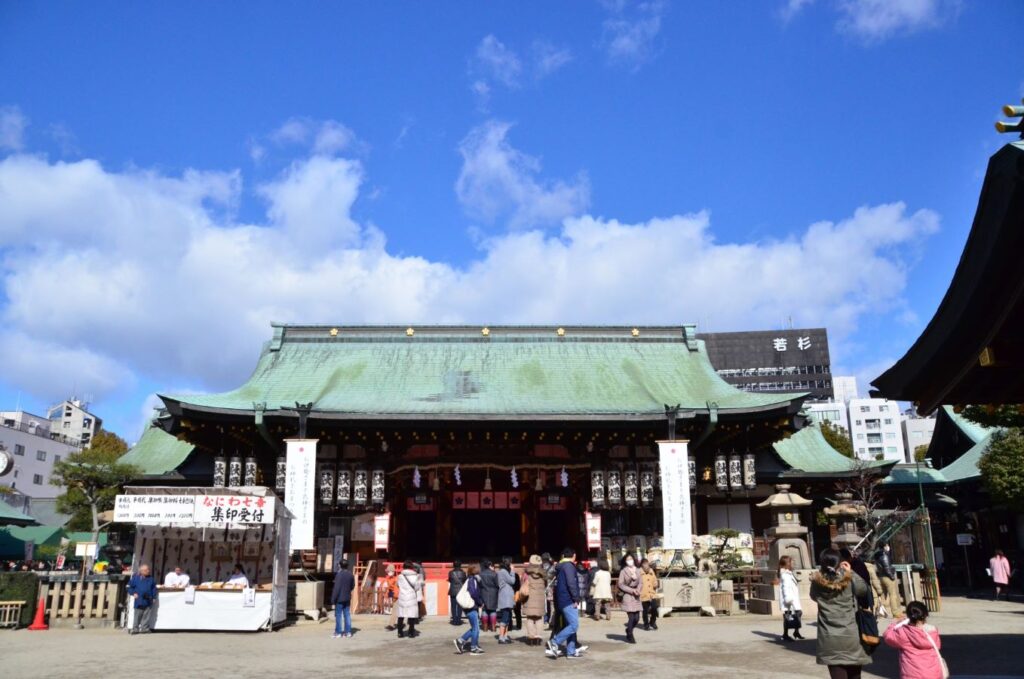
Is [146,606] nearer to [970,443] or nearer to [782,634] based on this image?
[782,634]

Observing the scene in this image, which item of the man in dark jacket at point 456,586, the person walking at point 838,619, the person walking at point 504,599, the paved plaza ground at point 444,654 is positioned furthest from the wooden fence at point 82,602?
the person walking at point 838,619

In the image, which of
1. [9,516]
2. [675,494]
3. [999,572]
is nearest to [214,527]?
[675,494]

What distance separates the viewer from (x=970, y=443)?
33500mm

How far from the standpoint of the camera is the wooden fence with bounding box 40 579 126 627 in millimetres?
17875

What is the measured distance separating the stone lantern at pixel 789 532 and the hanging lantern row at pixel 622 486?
4218 millimetres

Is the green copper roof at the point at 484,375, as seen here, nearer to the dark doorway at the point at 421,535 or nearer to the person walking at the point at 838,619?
the dark doorway at the point at 421,535

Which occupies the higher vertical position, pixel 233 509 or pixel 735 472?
pixel 735 472

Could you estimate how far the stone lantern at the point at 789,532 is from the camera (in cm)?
1983

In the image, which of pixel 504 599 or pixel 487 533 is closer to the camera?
pixel 504 599

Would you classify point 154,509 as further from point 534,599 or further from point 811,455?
point 811,455

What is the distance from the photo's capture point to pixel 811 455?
95.6 ft

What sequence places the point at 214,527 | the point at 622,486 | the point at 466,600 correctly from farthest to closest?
the point at 622,486 < the point at 214,527 < the point at 466,600

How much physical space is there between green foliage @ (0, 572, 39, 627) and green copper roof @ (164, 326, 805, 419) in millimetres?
5871

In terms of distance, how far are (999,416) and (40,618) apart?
83.9 feet
